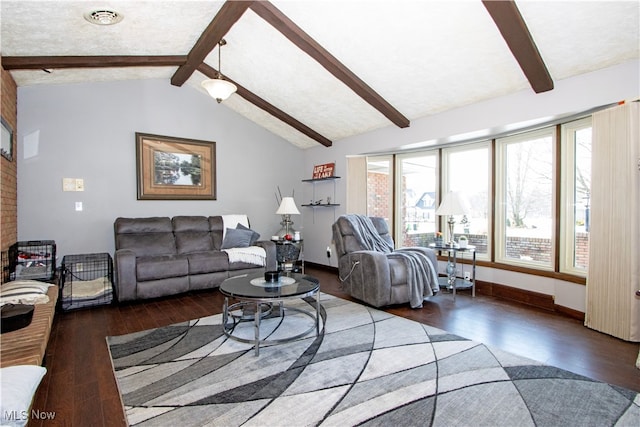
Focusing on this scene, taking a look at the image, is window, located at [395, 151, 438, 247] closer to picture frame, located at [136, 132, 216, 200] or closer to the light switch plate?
picture frame, located at [136, 132, 216, 200]

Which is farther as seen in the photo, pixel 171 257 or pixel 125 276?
pixel 171 257

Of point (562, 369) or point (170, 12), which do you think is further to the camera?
point (170, 12)

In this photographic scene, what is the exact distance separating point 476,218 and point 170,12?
438 centimetres

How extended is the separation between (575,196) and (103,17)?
4.94 metres

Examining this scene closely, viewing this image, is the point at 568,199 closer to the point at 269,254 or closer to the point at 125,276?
the point at 269,254

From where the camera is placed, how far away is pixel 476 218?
4633mm

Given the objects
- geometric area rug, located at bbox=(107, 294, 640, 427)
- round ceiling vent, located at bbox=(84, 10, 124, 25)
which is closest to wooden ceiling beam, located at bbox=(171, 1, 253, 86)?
round ceiling vent, located at bbox=(84, 10, 124, 25)

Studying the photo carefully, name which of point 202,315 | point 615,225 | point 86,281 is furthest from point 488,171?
point 86,281

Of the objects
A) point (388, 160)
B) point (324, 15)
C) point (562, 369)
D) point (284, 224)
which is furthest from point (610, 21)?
point (284, 224)

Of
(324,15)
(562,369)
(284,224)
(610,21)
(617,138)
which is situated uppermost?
(324,15)

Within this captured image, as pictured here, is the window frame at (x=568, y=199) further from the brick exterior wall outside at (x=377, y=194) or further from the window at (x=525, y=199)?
the brick exterior wall outside at (x=377, y=194)

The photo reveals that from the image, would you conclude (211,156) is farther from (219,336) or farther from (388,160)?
(219,336)

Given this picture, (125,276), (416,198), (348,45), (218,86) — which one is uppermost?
(348,45)

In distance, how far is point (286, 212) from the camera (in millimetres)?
5492
